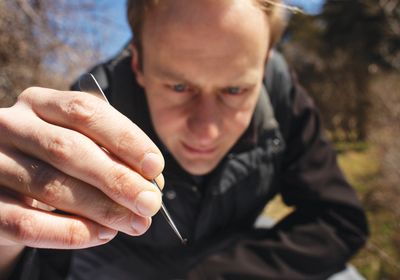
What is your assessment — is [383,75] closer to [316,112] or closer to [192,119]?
[316,112]

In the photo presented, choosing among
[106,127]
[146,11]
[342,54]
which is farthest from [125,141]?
[342,54]

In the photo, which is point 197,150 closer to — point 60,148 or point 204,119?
point 204,119

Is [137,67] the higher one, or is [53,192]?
[53,192]

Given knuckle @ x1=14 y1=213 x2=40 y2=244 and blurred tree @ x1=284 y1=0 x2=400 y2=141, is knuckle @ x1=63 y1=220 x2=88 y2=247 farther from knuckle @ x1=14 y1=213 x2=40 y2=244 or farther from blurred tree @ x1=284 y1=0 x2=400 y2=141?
blurred tree @ x1=284 y1=0 x2=400 y2=141

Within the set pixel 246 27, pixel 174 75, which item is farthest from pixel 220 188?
pixel 246 27

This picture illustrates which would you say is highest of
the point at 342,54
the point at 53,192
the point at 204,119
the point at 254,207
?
the point at 53,192

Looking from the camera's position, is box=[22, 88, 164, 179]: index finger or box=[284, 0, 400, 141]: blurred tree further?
box=[284, 0, 400, 141]: blurred tree

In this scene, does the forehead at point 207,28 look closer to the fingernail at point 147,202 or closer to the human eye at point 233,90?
the human eye at point 233,90

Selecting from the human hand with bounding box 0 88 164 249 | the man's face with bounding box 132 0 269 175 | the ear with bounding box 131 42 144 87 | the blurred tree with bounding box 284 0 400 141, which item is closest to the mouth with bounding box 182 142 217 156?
the man's face with bounding box 132 0 269 175
